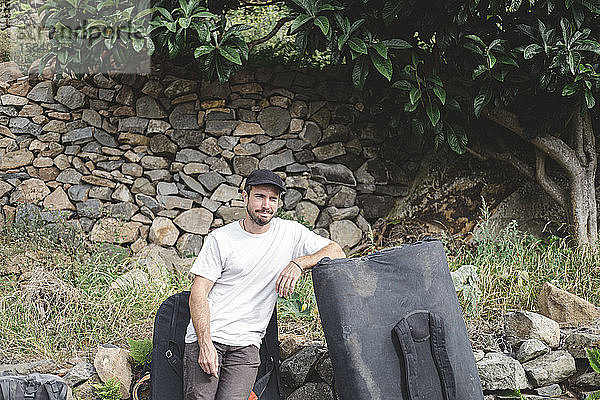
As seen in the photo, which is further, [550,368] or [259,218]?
[550,368]

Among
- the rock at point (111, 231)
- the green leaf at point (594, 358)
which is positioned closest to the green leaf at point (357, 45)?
the green leaf at point (594, 358)

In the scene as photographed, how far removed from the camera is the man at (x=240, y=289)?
8.32 feet

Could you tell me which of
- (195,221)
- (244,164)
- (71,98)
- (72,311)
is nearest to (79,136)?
(71,98)

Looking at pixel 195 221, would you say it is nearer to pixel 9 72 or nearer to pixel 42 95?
pixel 42 95

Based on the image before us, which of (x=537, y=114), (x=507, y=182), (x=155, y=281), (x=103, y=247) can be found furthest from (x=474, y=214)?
(x=103, y=247)

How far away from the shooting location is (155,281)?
3.90m

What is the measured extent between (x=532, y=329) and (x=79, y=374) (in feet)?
7.88

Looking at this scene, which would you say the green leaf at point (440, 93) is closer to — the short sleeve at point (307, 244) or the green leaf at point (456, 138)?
the green leaf at point (456, 138)

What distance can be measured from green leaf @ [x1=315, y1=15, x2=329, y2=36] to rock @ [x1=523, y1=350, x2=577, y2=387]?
2.34m

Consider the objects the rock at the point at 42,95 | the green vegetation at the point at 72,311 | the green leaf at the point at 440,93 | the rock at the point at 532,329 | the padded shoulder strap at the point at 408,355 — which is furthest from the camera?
the rock at the point at 42,95

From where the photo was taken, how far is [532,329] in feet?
10.3

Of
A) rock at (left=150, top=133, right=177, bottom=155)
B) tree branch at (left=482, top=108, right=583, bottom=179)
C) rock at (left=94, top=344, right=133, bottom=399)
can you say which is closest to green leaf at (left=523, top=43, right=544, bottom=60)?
tree branch at (left=482, top=108, right=583, bottom=179)

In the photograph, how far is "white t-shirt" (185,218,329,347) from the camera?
259 cm

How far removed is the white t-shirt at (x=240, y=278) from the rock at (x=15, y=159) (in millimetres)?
3093
